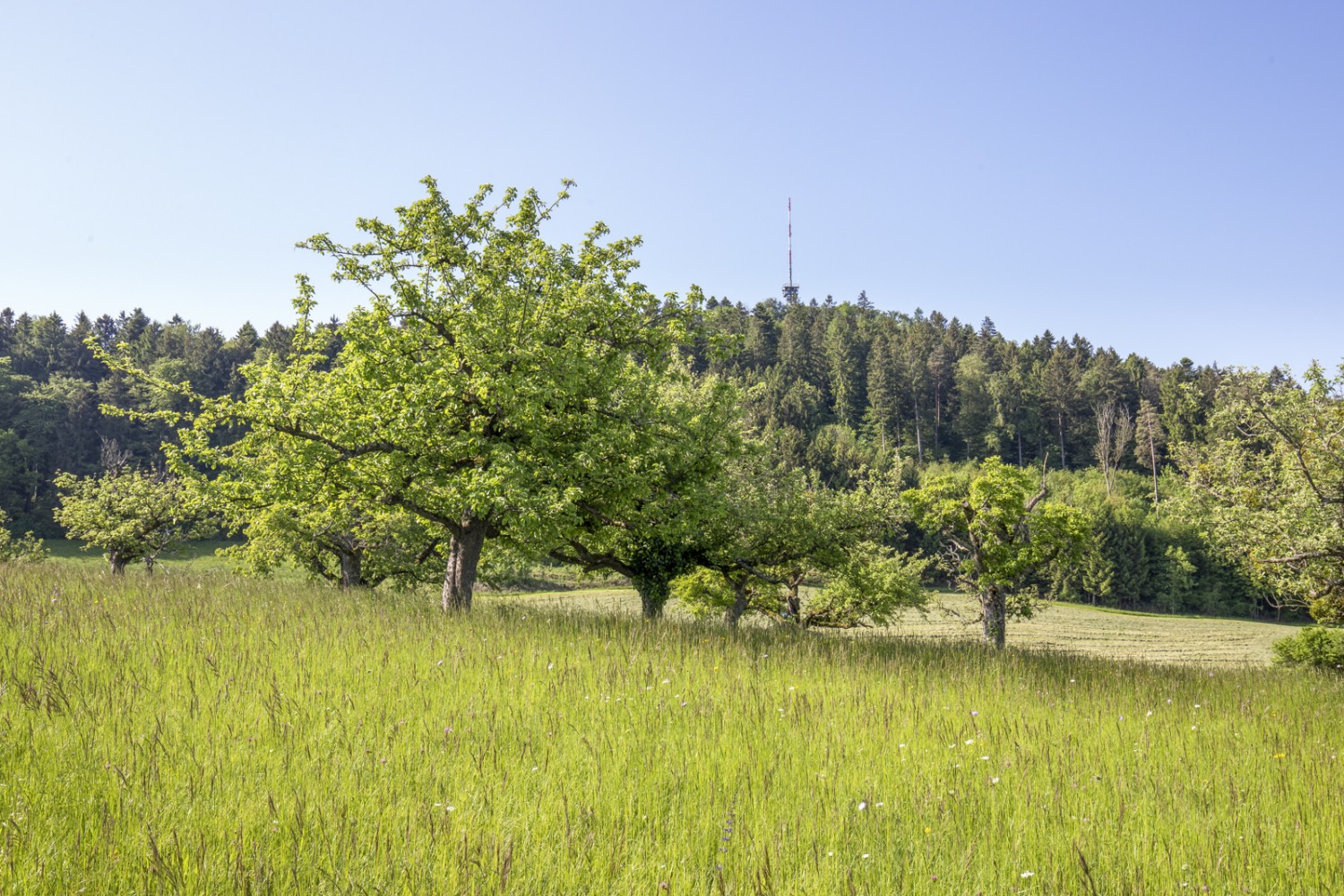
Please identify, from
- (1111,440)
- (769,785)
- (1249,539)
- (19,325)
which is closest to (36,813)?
(769,785)

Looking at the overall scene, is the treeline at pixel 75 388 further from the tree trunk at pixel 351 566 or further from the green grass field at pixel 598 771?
the green grass field at pixel 598 771

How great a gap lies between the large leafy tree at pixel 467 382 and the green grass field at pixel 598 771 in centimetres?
571

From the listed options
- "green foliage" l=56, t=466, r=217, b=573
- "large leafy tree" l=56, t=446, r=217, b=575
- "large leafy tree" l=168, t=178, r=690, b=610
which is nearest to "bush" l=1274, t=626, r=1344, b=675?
"large leafy tree" l=168, t=178, r=690, b=610

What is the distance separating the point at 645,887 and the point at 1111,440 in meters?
142

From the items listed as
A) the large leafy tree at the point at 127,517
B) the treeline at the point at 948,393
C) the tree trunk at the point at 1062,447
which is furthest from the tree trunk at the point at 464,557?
the tree trunk at the point at 1062,447

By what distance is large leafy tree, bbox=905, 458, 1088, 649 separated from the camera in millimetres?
29359

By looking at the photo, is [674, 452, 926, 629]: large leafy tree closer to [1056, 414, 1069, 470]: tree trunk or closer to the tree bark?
the tree bark

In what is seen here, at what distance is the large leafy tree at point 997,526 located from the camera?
29.4 m

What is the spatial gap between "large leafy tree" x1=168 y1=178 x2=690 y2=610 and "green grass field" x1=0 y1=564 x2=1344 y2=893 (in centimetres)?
571

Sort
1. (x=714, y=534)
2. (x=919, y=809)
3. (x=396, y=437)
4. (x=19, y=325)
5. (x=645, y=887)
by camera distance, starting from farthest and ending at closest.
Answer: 1. (x=19, y=325)
2. (x=714, y=534)
3. (x=396, y=437)
4. (x=919, y=809)
5. (x=645, y=887)

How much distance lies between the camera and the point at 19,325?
394ft

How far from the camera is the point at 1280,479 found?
17.7 metres

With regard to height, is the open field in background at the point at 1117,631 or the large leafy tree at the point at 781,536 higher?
the large leafy tree at the point at 781,536

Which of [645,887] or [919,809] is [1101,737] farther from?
[645,887]
